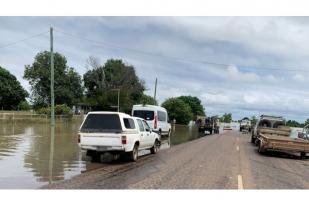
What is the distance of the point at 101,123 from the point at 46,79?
74135mm

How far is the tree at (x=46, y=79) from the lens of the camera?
3440 inches

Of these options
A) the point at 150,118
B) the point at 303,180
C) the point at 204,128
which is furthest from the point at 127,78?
the point at 303,180

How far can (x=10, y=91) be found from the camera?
93.7 m

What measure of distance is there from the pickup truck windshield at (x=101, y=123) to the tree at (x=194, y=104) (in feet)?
479

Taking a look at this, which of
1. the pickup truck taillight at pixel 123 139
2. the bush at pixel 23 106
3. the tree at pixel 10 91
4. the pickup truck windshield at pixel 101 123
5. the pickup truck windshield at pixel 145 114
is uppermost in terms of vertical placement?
the tree at pixel 10 91

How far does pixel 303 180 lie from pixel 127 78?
81.6m

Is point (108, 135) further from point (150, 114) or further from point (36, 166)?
point (150, 114)

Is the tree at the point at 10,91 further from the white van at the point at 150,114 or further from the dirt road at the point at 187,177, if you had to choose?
the dirt road at the point at 187,177

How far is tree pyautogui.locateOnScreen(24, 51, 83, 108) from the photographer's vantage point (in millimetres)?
87375

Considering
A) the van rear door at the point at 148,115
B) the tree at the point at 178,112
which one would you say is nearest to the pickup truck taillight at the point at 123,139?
the van rear door at the point at 148,115

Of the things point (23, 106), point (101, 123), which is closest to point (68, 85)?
point (23, 106)

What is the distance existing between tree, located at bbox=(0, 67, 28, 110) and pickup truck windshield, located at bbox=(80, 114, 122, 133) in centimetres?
7925

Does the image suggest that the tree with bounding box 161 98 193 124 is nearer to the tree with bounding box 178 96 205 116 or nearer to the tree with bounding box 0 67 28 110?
the tree with bounding box 0 67 28 110
